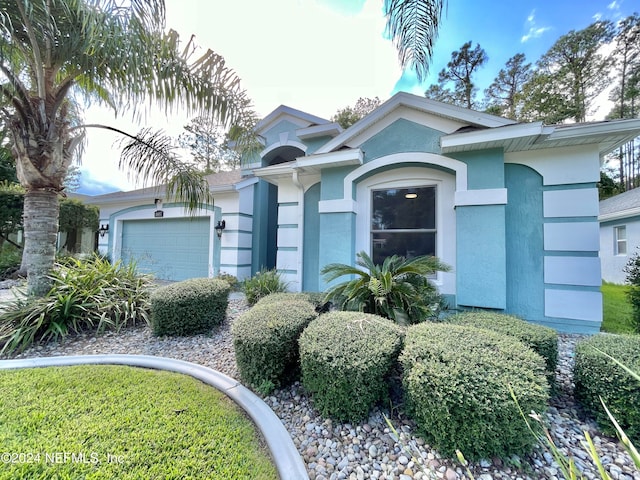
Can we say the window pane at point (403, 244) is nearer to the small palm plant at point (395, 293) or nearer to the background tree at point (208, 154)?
the small palm plant at point (395, 293)

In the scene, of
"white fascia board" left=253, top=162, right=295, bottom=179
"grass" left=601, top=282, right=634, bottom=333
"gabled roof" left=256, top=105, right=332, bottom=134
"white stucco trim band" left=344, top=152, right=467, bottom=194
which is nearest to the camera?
"grass" left=601, top=282, right=634, bottom=333

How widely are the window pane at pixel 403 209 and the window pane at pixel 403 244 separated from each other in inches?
6.9

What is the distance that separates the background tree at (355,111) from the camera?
16297mm

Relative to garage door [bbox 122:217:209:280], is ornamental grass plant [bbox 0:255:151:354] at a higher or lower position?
lower

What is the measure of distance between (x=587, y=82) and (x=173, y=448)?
81.9 feet

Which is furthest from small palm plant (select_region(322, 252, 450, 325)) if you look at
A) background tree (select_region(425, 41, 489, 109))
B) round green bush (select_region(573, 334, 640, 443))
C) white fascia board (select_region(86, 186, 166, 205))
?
background tree (select_region(425, 41, 489, 109))

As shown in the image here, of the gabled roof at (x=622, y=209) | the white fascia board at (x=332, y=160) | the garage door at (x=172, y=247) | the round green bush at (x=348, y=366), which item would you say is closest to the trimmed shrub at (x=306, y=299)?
the round green bush at (x=348, y=366)

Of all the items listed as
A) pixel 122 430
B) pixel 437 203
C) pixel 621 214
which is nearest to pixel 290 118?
pixel 437 203

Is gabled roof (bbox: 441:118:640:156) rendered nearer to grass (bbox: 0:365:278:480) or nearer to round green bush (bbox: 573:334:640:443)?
round green bush (bbox: 573:334:640:443)

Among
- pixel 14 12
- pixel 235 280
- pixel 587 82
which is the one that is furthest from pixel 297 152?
pixel 587 82

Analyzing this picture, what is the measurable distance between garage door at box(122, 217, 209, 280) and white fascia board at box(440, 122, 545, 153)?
25.4 ft

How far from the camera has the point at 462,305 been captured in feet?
16.8

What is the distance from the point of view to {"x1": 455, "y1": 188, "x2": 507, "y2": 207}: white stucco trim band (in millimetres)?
4879

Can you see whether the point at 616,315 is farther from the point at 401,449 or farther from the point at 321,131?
the point at 321,131
